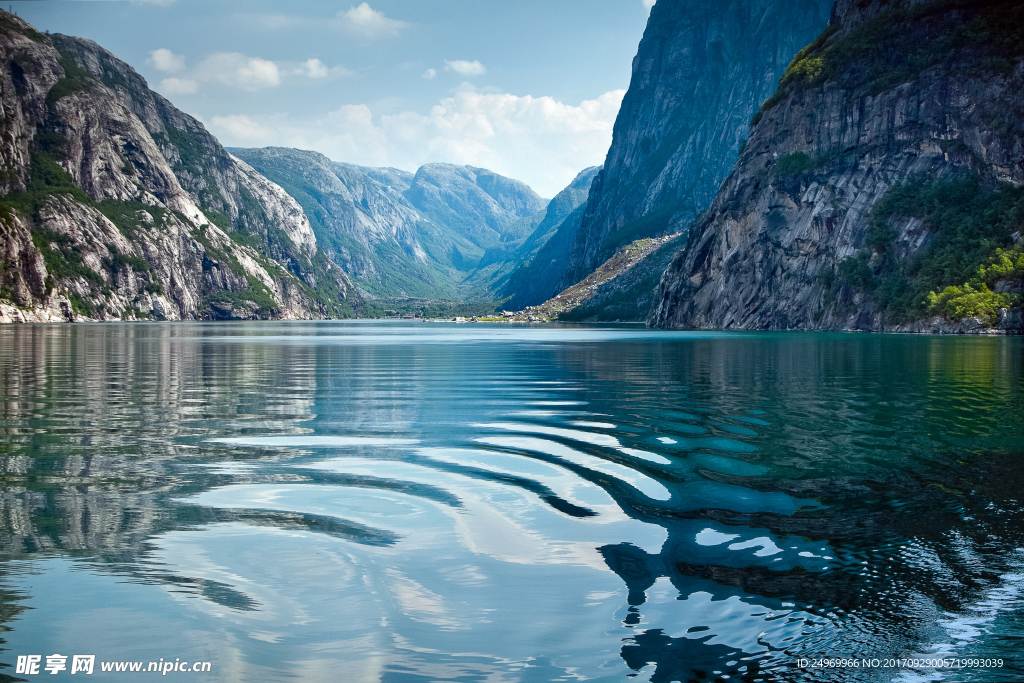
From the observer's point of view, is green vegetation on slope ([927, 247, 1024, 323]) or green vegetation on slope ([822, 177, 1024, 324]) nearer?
green vegetation on slope ([927, 247, 1024, 323])

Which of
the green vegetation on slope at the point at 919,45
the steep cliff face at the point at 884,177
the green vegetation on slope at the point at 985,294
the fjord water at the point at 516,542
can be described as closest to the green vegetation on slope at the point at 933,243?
the steep cliff face at the point at 884,177

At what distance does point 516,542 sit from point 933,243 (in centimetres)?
17055

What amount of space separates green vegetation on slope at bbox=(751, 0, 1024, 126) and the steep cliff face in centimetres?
32

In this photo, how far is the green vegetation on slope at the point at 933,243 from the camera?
143375 millimetres

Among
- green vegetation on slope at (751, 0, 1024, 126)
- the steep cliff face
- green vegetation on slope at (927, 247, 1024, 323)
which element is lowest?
green vegetation on slope at (927, 247, 1024, 323)

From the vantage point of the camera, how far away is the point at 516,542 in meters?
12.7

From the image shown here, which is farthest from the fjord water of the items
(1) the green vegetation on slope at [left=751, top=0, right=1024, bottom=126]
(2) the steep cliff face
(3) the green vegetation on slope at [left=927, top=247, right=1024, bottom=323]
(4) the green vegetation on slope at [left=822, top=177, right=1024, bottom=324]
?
(1) the green vegetation on slope at [left=751, top=0, right=1024, bottom=126]

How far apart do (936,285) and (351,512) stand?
15930 centimetres

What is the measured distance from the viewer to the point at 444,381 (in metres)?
43.7

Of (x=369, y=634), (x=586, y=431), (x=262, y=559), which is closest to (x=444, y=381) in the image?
(x=586, y=431)

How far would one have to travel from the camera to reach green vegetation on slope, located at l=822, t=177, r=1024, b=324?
143m

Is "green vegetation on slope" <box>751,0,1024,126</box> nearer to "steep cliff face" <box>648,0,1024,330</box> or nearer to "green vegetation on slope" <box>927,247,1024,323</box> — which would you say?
"steep cliff face" <box>648,0,1024,330</box>

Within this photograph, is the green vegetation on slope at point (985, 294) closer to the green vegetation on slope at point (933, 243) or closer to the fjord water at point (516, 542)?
the green vegetation on slope at point (933, 243)

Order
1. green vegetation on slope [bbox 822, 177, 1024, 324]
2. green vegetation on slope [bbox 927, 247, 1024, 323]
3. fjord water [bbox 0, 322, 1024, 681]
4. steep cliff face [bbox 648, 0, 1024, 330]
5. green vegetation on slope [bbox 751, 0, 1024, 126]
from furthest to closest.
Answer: green vegetation on slope [bbox 751, 0, 1024, 126] < steep cliff face [bbox 648, 0, 1024, 330] < green vegetation on slope [bbox 822, 177, 1024, 324] < green vegetation on slope [bbox 927, 247, 1024, 323] < fjord water [bbox 0, 322, 1024, 681]
